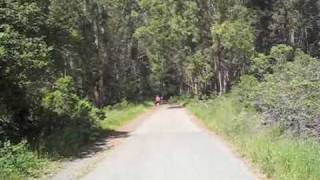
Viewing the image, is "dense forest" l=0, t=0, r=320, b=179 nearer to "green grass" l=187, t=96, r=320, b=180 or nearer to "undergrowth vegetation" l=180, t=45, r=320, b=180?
"undergrowth vegetation" l=180, t=45, r=320, b=180

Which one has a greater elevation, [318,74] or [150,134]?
[318,74]

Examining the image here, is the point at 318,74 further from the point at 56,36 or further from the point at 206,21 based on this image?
the point at 206,21

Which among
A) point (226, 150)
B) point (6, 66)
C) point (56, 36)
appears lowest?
point (226, 150)

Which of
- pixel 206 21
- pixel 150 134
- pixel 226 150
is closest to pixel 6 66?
pixel 226 150

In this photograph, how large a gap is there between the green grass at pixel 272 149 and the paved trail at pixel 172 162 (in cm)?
48

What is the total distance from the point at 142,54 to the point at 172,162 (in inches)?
3241

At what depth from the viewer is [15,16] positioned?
1978cm

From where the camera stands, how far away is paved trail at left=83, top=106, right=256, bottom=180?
14.3 metres

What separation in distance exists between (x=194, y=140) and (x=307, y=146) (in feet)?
33.1

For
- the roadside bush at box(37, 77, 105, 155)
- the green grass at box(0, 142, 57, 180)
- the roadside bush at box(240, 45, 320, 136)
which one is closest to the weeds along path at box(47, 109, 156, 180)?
the green grass at box(0, 142, 57, 180)

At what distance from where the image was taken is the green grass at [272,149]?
1226 cm

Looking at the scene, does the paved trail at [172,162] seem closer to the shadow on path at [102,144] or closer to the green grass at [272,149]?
the green grass at [272,149]

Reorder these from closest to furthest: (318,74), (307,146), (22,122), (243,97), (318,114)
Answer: (307,146), (318,114), (318,74), (22,122), (243,97)

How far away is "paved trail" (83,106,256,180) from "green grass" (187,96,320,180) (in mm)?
477
